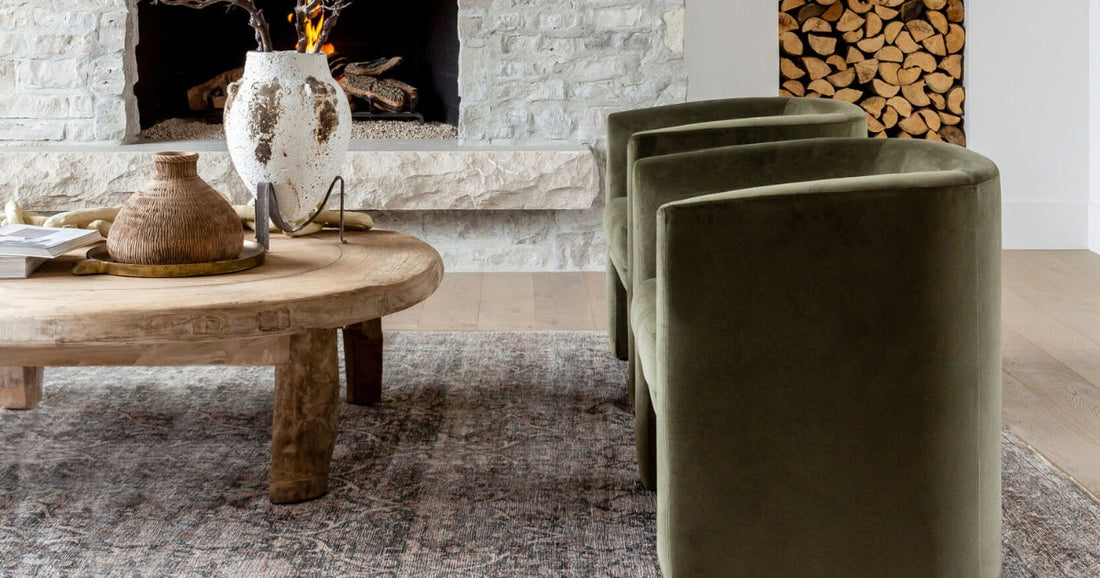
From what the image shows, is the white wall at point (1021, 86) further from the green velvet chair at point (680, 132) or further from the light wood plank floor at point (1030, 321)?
the green velvet chair at point (680, 132)

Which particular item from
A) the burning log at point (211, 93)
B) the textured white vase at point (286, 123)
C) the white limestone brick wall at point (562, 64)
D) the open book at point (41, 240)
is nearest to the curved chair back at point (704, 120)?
the textured white vase at point (286, 123)

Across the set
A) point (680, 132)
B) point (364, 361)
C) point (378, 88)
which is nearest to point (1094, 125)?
point (680, 132)

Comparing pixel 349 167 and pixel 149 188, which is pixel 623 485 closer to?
pixel 149 188

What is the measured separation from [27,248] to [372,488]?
76 centimetres

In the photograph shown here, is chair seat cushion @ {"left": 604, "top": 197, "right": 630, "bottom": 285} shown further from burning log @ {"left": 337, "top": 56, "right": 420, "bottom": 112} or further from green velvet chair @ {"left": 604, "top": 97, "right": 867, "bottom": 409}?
burning log @ {"left": 337, "top": 56, "right": 420, "bottom": 112}

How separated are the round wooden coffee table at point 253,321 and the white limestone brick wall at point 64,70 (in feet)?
7.17

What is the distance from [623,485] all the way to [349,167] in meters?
2.24

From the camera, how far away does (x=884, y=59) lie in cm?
466

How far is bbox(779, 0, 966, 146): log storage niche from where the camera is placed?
180 inches

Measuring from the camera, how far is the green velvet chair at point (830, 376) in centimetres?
154

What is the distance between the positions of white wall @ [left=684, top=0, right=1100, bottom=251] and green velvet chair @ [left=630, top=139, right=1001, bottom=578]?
2839 mm

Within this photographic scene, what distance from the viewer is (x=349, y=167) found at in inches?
161

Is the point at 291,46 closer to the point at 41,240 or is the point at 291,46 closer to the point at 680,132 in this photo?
the point at 680,132

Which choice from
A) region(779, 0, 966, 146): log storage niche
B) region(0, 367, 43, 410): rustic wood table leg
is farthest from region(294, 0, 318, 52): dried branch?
region(779, 0, 966, 146): log storage niche
